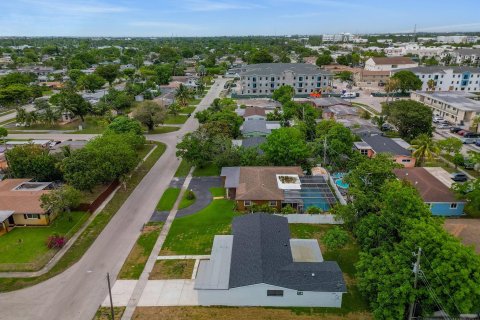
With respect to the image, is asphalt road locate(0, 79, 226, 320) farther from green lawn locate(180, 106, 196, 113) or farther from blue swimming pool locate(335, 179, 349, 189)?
green lawn locate(180, 106, 196, 113)

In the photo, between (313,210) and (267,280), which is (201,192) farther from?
(267,280)

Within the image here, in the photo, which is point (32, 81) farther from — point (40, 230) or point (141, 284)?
point (141, 284)

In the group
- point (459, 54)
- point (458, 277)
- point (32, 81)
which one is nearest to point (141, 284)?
point (458, 277)

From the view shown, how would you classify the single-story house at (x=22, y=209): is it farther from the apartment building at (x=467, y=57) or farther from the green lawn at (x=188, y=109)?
the apartment building at (x=467, y=57)

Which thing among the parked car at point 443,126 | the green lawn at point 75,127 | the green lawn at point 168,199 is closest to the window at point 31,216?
the green lawn at point 168,199

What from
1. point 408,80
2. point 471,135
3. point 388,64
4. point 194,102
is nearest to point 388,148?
point 471,135

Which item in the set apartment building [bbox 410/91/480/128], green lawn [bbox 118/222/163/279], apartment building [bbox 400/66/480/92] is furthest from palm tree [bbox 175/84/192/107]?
apartment building [bbox 400/66/480/92]
